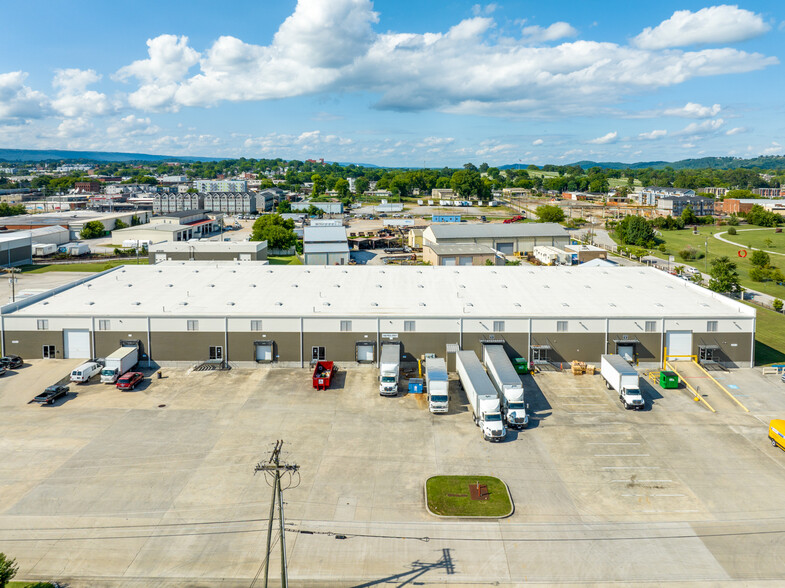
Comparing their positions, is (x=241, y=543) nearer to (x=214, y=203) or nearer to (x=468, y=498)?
(x=468, y=498)

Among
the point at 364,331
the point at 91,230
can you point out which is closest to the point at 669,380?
the point at 364,331

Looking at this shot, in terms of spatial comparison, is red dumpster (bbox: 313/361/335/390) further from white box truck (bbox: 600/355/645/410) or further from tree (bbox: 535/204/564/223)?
tree (bbox: 535/204/564/223)

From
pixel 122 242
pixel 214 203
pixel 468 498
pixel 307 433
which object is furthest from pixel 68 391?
pixel 214 203

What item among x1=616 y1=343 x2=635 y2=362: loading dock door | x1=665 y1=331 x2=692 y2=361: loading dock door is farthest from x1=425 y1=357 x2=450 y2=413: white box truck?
x1=665 y1=331 x2=692 y2=361: loading dock door

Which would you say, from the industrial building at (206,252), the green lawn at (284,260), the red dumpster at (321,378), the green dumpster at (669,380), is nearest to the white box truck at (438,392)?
the red dumpster at (321,378)

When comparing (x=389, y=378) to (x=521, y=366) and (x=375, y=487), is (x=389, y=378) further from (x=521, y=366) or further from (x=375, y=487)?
(x=375, y=487)

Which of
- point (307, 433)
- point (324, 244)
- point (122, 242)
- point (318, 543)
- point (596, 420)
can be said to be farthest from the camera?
point (122, 242)

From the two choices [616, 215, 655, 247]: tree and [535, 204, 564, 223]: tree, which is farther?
[535, 204, 564, 223]: tree
